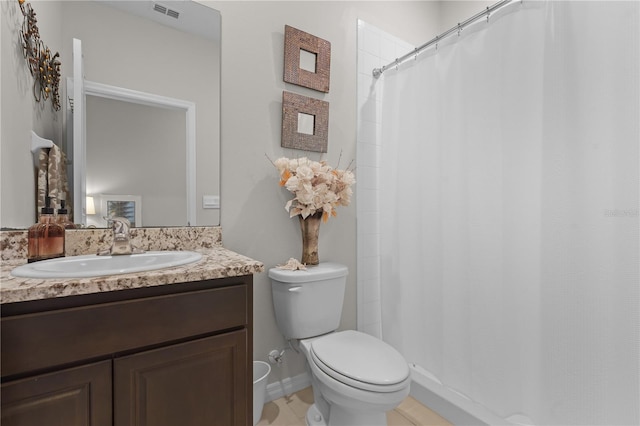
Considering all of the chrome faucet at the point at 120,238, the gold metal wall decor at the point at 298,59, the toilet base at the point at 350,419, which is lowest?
the toilet base at the point at 350,419

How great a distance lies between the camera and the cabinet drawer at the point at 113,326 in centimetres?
66

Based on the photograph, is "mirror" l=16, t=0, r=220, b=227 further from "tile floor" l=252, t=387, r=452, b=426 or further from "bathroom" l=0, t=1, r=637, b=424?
"tile floor" l=252, t=387, r=452, b=426

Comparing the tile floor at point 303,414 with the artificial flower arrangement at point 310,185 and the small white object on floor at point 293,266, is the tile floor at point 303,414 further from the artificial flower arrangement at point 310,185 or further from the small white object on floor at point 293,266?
the artificial flower arrangement at point 310,185

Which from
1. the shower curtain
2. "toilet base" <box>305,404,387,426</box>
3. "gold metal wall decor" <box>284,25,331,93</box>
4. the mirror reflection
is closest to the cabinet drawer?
the mirror reflection

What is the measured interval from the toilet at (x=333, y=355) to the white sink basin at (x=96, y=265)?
557mm

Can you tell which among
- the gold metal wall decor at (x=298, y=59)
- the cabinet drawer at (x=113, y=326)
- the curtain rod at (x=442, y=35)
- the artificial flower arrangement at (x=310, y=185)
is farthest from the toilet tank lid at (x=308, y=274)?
the curtain rod at (x=442, y=35)

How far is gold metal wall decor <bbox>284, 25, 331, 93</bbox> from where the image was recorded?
161 cm

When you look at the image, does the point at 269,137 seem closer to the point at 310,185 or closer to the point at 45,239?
the point at 310,185

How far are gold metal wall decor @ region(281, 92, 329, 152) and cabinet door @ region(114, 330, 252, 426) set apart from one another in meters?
1.05

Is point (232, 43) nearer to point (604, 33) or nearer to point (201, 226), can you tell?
point (201, 226)

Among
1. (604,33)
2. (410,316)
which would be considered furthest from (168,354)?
(604,33)

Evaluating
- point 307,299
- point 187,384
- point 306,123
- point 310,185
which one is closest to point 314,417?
point 307,299

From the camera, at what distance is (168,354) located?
2.69ft

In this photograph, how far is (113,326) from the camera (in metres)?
0.75
